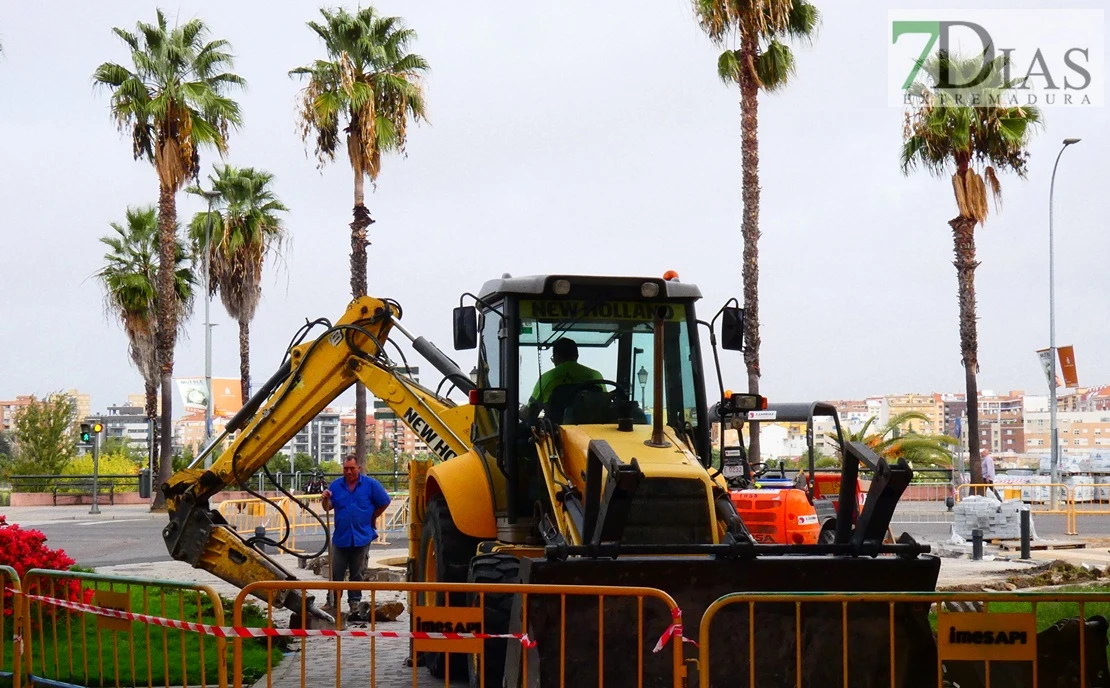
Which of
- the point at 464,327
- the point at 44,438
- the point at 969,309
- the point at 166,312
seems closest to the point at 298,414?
the point at 464,327

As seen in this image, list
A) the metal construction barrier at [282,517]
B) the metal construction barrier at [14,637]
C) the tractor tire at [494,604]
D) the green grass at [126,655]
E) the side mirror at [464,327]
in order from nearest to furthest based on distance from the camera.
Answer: the tractor tire at [494,604] → the metal construction barrier at [14,637] → the green grass at [126,655] → the side mirror at [464,327] → the metal construction barrier at [282,517]

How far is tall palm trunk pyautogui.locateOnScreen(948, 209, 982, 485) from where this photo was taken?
3131 centimetres

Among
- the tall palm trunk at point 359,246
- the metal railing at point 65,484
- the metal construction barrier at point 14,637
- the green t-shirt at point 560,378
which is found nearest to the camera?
the metal construction barrier at point 14,637

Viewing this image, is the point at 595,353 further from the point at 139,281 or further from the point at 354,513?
the point at 139,281

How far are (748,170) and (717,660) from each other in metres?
21.0

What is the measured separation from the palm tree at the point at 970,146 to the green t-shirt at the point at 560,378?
79.0ft

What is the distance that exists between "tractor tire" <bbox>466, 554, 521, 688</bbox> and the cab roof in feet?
6.59

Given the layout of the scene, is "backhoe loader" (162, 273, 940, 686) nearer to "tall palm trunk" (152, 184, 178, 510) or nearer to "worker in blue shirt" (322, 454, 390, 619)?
"worker in blue shirt" (322, 454, 390, 619)

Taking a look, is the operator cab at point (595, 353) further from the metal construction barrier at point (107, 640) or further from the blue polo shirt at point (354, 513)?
the blue polo shirt at point (354, 513)

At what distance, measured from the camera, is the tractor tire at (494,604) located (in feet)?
24.6

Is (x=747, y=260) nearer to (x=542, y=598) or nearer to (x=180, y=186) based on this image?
(x=180, y=186)

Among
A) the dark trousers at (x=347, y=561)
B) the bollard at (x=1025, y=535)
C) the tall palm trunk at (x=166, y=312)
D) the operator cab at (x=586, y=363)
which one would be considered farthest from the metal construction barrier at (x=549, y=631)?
the tall palm trunk at (x=166, y=312)

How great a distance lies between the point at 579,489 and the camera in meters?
8.33

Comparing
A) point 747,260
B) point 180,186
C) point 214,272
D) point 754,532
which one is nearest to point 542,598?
point 754,532
